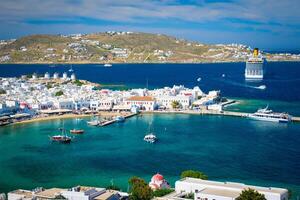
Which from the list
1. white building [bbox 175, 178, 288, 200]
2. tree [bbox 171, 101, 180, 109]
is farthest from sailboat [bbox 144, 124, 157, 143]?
tree [bbox 171, 101, 180, 109]

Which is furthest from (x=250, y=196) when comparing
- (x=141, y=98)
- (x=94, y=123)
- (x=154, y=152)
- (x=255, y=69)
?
(x=255, y=69)

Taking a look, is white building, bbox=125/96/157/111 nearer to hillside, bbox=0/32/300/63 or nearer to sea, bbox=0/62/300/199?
sea, bbox=0/62/300/199

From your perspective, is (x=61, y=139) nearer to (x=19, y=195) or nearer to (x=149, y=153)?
(x=149, y=153)

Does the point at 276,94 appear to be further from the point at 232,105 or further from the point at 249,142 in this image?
the point at 249,142

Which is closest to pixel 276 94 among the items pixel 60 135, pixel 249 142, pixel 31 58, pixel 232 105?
pixel 232 105

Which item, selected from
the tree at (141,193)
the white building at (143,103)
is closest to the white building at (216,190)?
the tree at (141,193)

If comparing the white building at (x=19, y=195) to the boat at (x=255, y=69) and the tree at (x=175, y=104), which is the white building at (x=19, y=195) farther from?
the boat at (x=255, y=69)

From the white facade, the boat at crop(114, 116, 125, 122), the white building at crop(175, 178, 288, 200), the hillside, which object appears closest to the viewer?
the white building at crop(175, 178, 288, 200)
